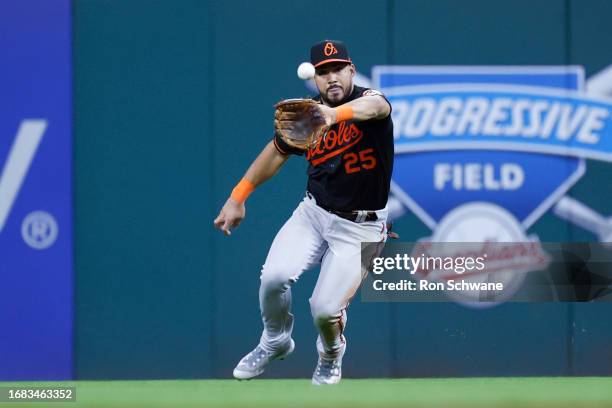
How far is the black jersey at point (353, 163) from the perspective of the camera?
7008 millimetres

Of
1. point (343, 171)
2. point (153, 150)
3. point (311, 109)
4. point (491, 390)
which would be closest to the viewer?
point (311, 109)

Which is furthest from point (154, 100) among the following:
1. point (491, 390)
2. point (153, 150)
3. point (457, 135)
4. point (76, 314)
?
point (491, 390)

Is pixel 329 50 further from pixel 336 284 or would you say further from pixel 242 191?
pixel 336 284

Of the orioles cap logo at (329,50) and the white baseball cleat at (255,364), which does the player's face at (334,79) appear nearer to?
the orioles cap logo at (329,50)

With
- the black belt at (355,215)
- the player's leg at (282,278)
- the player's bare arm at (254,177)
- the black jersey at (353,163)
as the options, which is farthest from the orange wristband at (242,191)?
the black belt at (355,215)

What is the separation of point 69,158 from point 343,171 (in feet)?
9.29

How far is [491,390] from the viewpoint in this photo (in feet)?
28.4

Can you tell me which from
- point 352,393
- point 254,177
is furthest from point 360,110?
point 352,393

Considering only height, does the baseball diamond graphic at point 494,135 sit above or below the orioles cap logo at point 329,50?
below

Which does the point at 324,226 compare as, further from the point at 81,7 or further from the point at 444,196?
the point at 81,7

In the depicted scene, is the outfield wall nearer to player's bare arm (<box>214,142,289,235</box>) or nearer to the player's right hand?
player's bare arm (<box>214,142,289,235</box>)

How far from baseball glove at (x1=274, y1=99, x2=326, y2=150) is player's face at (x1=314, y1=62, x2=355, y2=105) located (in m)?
0.56

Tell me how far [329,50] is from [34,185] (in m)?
3.24

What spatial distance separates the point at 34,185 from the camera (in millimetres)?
9148
